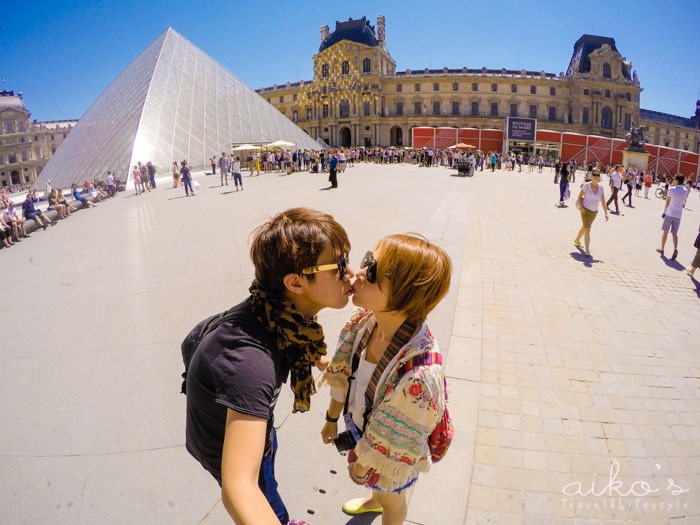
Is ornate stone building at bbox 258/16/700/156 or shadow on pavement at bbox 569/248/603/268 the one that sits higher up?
ornate stone building at bbox 258/16/700/156

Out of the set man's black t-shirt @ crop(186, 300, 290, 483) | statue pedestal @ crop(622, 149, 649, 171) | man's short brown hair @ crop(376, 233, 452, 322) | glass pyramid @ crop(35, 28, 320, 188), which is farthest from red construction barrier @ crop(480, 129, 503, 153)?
man's black t-shirt @ crop(186, 300, 290, 483)

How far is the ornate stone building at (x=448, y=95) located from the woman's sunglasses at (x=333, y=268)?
187 feet

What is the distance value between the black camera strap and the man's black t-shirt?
393 millimetres

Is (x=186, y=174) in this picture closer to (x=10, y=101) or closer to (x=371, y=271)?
(x=371, y=271)

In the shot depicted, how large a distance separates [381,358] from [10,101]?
314ft

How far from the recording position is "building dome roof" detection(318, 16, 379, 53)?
5498 centimetres

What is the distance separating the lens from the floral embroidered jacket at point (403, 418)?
1.20 metres

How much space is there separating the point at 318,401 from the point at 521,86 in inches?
2489

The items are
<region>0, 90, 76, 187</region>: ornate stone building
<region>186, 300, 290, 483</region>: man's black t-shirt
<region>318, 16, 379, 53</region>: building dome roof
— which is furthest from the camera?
<region>0, 90, 76, 187</region>: ornate stone building

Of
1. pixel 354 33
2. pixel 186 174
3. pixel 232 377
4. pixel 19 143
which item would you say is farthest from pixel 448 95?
pixel 19 143

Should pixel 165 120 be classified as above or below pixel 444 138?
below

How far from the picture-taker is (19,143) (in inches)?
2440

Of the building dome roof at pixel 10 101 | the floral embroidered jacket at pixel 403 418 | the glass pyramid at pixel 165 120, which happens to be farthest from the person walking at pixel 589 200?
the building dome roof at pixel 10 101

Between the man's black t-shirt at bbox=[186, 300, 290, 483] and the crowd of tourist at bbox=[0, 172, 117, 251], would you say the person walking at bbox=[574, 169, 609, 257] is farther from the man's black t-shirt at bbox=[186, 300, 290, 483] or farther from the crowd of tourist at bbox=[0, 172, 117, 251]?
the crowd of tourist at bbox=[0, 172, 117, 251]
